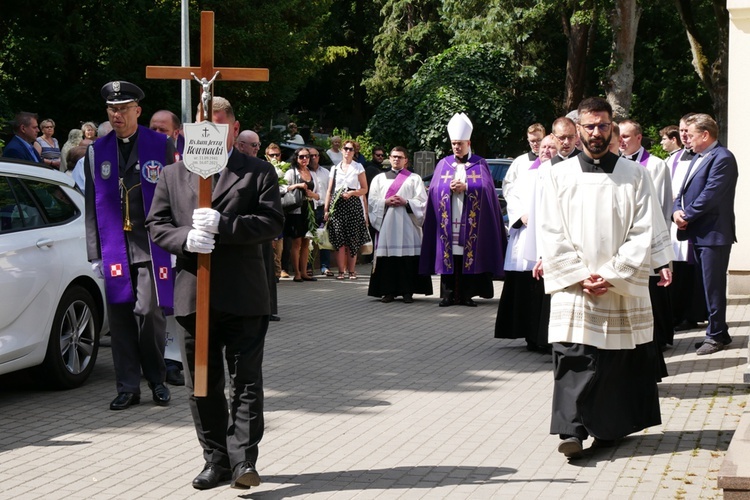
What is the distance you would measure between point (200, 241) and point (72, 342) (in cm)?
355

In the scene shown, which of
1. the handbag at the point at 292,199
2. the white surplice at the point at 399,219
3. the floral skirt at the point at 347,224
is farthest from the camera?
the floral skirt at the point at 347,224

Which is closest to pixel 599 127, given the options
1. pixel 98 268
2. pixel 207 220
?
pixel 207 220

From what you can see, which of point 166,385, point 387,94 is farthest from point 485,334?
point 387,94

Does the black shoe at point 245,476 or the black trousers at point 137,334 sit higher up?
the black trousers at point 137,334

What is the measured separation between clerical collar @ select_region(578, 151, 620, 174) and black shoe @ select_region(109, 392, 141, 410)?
140 inches

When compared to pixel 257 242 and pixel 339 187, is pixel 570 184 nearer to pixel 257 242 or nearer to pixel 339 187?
pixel 257 242

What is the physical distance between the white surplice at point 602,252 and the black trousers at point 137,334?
290 centimetres

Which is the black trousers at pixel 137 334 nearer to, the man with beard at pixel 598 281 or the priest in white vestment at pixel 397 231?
the man with beard at pixel 598 281

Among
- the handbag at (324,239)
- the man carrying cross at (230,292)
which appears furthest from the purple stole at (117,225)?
the handbag at (324,239)

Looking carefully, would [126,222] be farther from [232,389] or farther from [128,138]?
[232,389]

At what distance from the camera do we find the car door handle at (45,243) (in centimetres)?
871

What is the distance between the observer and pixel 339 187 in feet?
56.6

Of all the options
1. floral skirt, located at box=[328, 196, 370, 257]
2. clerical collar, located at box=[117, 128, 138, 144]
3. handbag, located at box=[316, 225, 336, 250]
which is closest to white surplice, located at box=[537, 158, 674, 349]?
clerical collar, located at box=[117, 128, 138, 144]

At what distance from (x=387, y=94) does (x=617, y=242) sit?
46191 millimetres
